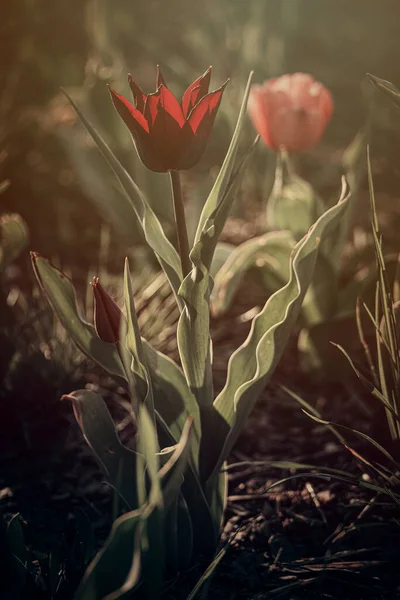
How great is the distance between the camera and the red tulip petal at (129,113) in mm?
794

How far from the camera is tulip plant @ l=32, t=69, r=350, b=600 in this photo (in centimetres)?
80

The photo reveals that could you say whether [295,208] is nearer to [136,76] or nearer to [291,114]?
[291,114]

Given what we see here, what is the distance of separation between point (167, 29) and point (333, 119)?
1063 mm

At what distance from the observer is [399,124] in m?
2.32

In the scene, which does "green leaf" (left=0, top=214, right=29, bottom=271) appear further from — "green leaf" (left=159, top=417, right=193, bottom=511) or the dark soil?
"green leaf" (left=159, top=417, right=193, bottom=511)

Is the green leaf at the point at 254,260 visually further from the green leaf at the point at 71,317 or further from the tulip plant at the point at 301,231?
the green leaf at the point at 71,317

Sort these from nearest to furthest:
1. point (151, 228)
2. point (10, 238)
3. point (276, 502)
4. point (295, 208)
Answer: point (151, 228), point (276, 502), point (10, 238), point (295, 208)

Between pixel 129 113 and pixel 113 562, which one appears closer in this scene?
pixel 113 562

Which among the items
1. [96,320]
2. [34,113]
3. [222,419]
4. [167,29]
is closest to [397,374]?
[222,419]

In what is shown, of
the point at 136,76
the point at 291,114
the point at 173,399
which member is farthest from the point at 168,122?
the point at 136,76

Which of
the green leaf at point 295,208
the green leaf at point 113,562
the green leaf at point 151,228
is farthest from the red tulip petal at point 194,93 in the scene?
the green leaf at point 295,208

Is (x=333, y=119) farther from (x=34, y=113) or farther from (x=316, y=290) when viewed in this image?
(x=316, y=290)

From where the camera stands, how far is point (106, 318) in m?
0.82

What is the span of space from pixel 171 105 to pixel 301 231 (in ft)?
2.19
